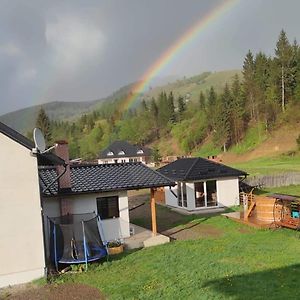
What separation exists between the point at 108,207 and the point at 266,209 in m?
7.19

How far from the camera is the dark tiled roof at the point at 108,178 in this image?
15742mm

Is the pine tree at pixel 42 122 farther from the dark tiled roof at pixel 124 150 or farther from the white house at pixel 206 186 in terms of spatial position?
the white house at pixel 206 186

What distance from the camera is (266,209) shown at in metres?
17.9

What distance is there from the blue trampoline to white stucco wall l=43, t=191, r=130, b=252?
99.3 inches

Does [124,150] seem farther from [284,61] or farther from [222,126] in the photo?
[284,61]

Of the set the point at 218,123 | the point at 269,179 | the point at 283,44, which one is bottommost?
the point at 269,179

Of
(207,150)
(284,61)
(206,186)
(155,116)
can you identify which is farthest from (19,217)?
(155,116)

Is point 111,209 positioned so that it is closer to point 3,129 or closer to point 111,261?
point 111,261

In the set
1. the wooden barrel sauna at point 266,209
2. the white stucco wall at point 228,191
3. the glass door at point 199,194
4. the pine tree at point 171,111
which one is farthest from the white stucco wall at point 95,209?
the pine tree at point 171,111

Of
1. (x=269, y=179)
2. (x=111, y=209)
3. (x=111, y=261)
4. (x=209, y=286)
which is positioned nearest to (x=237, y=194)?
(x=269, y=179)

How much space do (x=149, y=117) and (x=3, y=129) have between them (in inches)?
4556

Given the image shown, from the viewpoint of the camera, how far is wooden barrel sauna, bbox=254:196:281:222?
1742cm

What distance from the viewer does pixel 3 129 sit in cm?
1179

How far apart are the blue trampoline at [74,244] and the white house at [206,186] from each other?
11289mm
